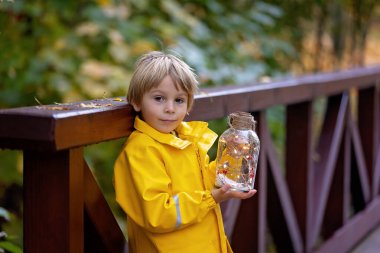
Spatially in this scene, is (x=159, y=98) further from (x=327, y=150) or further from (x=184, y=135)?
(x=327, y=150)

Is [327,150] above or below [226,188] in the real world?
below

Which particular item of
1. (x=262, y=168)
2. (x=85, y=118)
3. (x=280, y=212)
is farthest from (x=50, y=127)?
(x=280, y=212)

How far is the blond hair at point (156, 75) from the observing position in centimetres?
177

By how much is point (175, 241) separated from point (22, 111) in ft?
1.75

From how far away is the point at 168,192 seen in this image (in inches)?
68.1

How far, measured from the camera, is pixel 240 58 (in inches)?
204

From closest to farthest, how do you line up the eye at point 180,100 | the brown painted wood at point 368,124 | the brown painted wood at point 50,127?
the brown painted wood at point 50,127 < the eye at point 180,100 < the brown painted wood at point 368,124

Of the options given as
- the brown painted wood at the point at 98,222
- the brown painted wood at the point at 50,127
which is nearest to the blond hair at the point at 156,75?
the brown painted wood at the point at 50,127

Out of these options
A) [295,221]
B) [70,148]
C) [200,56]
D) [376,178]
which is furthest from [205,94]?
[376,178]

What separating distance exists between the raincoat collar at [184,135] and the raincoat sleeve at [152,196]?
0.04 metres

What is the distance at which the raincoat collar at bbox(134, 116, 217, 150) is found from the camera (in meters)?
1.77

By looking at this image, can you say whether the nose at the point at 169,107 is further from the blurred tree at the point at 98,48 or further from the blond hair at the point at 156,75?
the blurred tree at the point at 98,48

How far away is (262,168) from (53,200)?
4.35 feet

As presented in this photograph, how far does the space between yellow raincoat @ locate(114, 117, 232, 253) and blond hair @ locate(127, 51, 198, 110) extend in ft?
0.28
